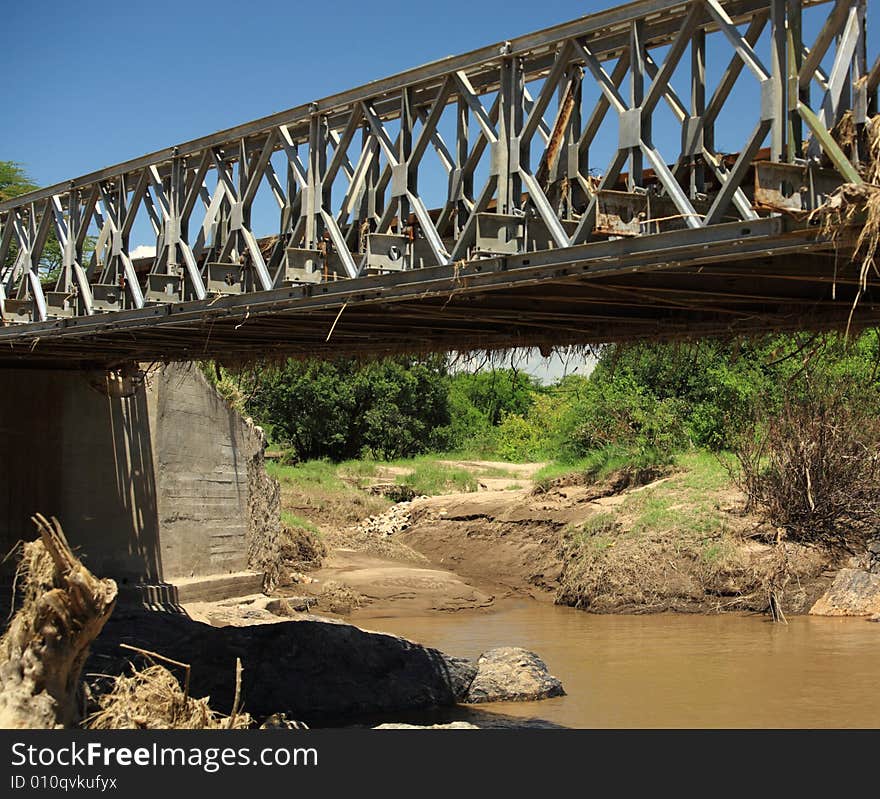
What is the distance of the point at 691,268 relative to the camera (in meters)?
7.87

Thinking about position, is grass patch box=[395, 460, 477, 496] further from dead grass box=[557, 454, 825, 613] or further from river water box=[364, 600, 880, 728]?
river water box=[364, 600, 880, 728]

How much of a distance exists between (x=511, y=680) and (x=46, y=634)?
7443mm

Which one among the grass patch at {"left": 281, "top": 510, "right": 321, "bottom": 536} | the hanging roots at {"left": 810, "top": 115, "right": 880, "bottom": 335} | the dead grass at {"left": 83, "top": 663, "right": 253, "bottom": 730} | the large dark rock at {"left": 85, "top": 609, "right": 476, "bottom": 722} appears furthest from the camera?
the grass patch at {"left": 281, "top": 510, "right": 321, "bottom": 536}

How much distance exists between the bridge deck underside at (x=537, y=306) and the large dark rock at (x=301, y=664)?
12.1ft

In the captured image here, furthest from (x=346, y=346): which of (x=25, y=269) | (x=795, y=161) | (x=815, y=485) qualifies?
(x=815, y=485)

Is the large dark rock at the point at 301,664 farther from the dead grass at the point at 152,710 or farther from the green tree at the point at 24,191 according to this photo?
the green tree at the point at 24,191

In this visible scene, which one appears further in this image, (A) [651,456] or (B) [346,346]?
(A) [651,456]

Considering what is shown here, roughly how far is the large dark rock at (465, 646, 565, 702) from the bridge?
4.92 meters

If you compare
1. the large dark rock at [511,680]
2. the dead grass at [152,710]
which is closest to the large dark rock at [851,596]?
the large dark rock at [511,680]

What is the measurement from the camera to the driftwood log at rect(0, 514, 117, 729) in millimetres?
9742

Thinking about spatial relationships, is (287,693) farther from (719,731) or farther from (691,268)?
(691,268)

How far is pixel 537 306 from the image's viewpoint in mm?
10602

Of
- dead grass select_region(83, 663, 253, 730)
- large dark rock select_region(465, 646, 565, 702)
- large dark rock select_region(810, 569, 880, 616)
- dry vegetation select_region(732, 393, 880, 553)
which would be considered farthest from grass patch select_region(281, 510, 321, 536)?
dead grass select_region(83, 663, 253, 730)

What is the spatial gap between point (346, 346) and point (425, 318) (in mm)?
3103
